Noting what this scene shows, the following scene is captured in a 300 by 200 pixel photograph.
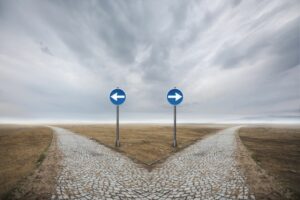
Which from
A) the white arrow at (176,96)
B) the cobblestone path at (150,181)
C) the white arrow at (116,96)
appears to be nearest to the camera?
the cobblestone path at (150,181)

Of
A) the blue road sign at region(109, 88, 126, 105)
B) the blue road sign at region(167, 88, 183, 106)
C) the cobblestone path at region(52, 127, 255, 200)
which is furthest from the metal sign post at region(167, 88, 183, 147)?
the cobblestone path at region(52, 127, 255, 200)

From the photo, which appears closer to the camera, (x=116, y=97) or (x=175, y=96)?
(x=116, y=97)

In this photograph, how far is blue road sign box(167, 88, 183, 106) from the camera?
13.8m

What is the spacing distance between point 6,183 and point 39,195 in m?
1.82

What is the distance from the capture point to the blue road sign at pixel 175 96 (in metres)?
13.8

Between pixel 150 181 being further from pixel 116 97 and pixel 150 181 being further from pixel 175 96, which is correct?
pixel 175 96

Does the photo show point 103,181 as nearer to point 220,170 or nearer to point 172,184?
point 172,184

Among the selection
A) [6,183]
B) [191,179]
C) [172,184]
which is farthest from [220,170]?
[6,183]

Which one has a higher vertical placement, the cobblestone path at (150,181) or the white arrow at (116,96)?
the white arrow at (116,96)

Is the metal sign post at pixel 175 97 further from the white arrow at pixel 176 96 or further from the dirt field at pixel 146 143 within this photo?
the dirt field at pixel 146 143

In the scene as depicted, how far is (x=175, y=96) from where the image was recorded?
13.8 metres

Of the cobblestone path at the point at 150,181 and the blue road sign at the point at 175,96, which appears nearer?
the cobblestone path at the point at 150,181

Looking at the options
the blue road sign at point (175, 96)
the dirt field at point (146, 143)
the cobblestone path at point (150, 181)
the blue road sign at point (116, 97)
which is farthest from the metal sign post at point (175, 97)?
the cobblestone path at point (150, 181)

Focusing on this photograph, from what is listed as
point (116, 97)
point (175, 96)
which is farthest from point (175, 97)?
point (116, 97)
